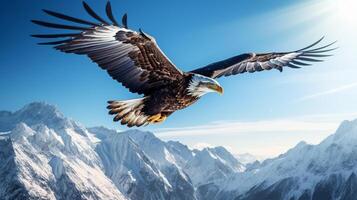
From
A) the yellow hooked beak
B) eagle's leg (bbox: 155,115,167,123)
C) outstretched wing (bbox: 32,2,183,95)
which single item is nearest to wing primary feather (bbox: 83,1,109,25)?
outstretched wing (bbox: 32,2,183,95)

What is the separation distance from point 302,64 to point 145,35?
7.11 metres

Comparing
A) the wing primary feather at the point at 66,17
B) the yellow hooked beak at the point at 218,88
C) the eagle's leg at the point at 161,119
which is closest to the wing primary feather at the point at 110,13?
the wing primary feather at the point at 66,17

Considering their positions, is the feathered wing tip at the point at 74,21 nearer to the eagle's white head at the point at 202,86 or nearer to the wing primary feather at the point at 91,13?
the wing primary feather at the point at 91,13

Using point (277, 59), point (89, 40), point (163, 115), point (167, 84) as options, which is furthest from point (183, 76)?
point (277, 59)

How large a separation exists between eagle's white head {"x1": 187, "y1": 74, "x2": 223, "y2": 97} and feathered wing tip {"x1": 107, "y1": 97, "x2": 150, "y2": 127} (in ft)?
4.40

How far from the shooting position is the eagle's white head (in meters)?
9.55

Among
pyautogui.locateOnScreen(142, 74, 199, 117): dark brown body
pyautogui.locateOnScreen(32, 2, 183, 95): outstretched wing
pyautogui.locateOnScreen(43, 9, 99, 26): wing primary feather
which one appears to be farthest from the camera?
pyautogui.locateOnScreen(142, 74, 199, 117): dark brown body

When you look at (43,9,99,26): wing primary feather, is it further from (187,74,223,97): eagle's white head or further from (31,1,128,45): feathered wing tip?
(187,74,223,97): eagle's white head

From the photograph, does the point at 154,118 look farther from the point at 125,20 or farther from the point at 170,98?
the point at 125,20

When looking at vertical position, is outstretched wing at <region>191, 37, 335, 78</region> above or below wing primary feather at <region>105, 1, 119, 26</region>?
below

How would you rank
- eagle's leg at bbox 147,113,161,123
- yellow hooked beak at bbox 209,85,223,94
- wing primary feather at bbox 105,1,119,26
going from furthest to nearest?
eagle's leg at bbox 147,113,161,123
yellow hooked beak at bbox 209,85,223,94
wing primary feather at bbox 105,1,119,26

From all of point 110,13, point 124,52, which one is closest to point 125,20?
point 110,13

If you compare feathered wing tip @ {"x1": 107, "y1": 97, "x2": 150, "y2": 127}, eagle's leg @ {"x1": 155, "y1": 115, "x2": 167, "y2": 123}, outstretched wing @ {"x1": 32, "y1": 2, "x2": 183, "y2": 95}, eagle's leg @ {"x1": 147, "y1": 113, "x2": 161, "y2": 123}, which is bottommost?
eagle's leg @ {"x1": 155, "y1": 115, "x2": 167, "y2": 123}

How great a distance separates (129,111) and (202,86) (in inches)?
77.5
